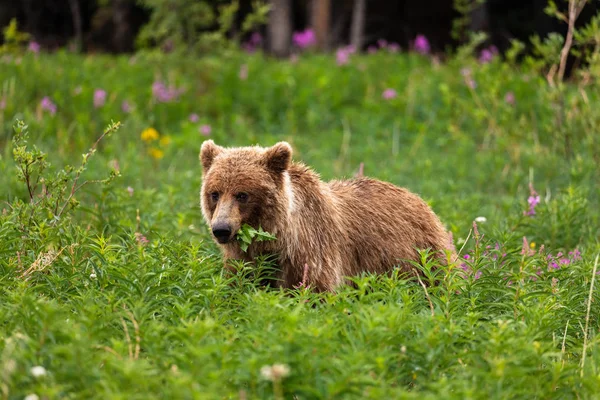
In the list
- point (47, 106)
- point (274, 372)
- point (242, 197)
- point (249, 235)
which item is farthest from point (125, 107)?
point (274, 372)

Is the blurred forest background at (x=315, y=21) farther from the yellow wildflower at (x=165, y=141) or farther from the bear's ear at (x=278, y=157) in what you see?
the bear's ear at (x=278, y=157)

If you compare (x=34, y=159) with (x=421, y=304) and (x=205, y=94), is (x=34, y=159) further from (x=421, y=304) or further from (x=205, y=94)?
(x=205, y=94)

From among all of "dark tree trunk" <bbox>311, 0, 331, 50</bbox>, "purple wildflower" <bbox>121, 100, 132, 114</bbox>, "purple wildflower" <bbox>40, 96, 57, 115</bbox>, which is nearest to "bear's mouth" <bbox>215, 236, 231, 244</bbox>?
"purple wildflower" <bbox>40, 96, 57, 115</bbox>

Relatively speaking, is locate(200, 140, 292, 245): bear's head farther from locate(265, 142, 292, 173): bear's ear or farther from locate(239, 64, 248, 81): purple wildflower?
locate(239, 64, 248, 81): purple wildflower

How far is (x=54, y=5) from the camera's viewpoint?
2820 centimetres

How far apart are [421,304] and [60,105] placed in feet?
27.0

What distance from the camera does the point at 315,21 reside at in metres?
21.7

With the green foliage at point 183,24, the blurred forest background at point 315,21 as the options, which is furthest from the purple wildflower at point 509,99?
the blurred forest background at point 315,21

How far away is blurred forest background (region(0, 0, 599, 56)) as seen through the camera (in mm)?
21750

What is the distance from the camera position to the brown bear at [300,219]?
530 cm

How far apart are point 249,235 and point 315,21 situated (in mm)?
17302

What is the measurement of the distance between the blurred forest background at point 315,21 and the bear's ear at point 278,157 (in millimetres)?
15740

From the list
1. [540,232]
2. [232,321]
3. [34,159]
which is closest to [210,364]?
[232,321]

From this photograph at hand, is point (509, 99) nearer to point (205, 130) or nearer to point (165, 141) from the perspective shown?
point (205, 130)
